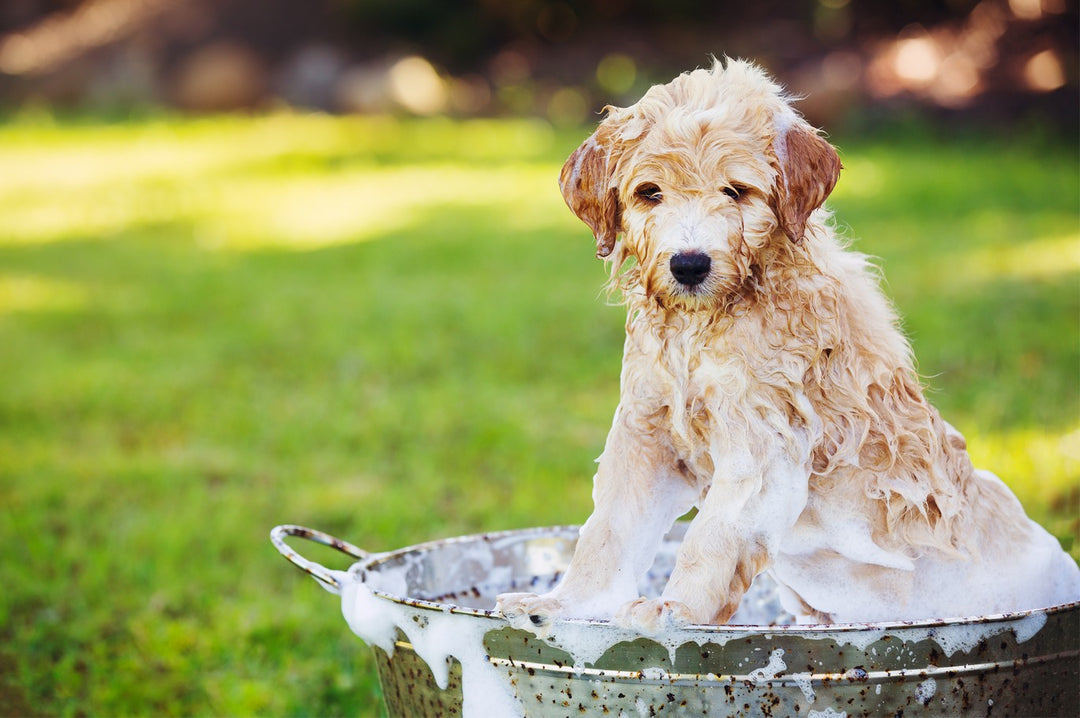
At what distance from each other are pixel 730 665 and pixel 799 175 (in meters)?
0.84

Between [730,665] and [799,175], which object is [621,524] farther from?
[799,175]

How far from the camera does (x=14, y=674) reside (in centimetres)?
368

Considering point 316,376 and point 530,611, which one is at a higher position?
point 316,376

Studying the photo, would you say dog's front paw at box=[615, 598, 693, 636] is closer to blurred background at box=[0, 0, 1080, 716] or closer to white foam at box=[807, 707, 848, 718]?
white foam at box=[807, 707, 848, 718]

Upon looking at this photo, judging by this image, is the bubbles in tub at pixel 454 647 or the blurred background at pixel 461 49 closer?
the bubbles in tub at pixel 454 647

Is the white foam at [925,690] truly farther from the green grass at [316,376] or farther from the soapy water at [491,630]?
the green grass at [316,376]

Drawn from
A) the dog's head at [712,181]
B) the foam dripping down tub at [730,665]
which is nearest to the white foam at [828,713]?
the foam dripping down tub at [730,665]

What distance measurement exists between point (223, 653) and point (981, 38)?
1314 centimetres

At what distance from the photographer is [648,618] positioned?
6.63 feet

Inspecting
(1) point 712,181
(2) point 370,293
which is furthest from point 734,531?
(2) point 370,293

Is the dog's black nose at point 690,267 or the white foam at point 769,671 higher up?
the dog's black nose at point 690,267

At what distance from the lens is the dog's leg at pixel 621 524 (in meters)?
2.27

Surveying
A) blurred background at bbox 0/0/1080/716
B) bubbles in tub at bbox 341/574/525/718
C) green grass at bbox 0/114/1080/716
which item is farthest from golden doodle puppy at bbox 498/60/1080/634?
green grass at bbox 0/114/1080/716

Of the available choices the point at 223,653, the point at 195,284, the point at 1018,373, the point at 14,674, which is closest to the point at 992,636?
the point at 223,653
